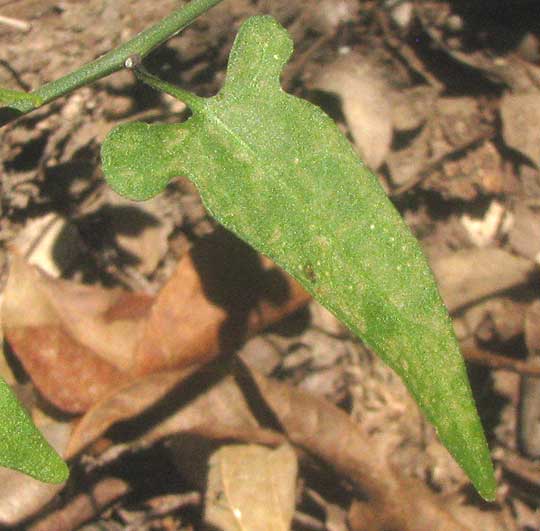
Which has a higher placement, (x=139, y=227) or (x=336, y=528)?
(x=139, y=227)

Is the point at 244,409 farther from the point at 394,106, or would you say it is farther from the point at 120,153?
the point at 394,106

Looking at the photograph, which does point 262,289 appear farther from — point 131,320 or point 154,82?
point 154,82

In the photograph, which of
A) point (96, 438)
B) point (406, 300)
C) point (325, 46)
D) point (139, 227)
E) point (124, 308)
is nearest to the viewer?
point (406, 300)

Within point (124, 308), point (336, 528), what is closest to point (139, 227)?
point (124, 308)

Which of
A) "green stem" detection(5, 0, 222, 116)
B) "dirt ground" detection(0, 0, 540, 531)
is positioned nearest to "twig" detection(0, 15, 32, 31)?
"dirt ground" detection(0, 0, 540, 531)

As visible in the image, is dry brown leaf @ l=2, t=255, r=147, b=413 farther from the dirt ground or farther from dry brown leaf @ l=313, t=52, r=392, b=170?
dry brown leaf @ l=313, t=52, r=392, b=170
